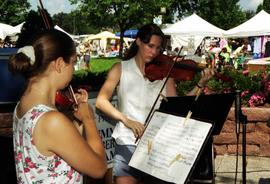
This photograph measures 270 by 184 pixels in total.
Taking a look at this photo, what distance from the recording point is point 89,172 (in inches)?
78.2

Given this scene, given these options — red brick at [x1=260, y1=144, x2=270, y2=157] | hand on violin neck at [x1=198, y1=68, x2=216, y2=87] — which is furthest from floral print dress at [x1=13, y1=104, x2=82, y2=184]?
red brick at [x1=260, y1=144, x2=270, y2=157]

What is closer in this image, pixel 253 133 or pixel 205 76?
pixel 205 76

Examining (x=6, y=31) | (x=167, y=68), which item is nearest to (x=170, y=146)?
(x=167, y=68)

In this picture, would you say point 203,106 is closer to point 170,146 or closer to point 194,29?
point 170,146

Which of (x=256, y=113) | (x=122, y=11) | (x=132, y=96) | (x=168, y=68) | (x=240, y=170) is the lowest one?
(x=240, y=170)

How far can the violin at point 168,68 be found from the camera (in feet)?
10.8

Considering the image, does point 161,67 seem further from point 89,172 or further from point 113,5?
point 113,5

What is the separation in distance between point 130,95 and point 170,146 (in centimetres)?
89

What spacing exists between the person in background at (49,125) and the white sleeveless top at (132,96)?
3.62ft

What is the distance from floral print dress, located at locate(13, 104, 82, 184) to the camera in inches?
76.5

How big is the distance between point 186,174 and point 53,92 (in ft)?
2.30

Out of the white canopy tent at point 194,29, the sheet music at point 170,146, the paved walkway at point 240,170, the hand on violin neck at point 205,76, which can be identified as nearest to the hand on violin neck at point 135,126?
the sheet music at point 170,146

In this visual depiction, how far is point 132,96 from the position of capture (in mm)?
3223

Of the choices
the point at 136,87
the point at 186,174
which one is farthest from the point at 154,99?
the point at 186,174
